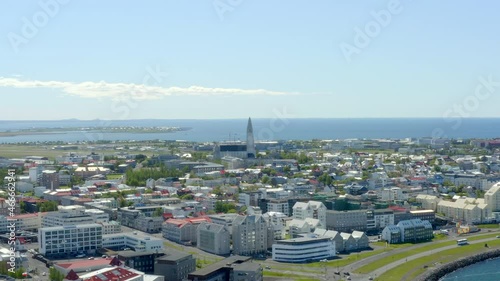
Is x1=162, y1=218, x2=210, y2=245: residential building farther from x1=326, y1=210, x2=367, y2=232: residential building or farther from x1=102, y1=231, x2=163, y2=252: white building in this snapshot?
x1=326, y1=210, x2=367, y2=232: residential building

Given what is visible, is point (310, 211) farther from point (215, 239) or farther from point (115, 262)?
point (115, 262)

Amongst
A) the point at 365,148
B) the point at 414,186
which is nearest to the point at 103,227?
the point at 414,186

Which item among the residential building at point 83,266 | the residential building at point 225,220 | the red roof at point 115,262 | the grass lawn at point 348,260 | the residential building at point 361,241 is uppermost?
the residential building at point 225,220

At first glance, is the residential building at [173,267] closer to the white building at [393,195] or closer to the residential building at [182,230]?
the residential building at [182,230]

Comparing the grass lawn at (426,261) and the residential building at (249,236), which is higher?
the residential building at (249,236)

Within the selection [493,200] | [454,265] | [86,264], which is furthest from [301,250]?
[493,200]

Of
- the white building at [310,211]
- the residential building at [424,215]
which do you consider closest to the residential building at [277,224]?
the white building at [310,211]

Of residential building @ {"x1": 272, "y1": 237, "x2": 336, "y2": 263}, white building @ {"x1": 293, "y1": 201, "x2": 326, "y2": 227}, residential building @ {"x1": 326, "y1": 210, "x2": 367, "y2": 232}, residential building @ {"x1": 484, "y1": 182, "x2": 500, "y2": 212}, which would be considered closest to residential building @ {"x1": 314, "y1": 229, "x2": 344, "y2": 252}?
residential building @ {"x1": 272, "y1": 237, "x2": 336, "y2": 263}
